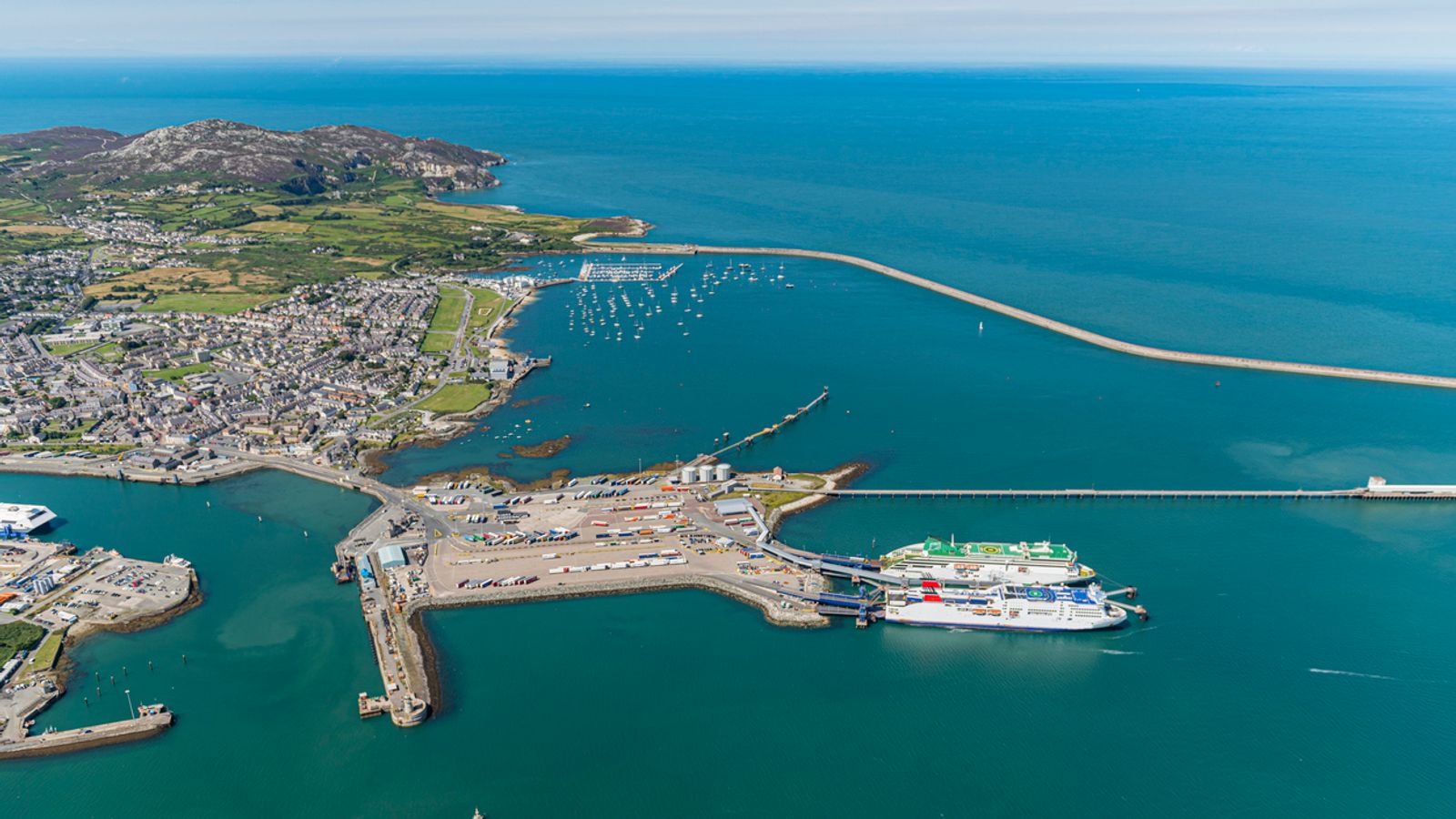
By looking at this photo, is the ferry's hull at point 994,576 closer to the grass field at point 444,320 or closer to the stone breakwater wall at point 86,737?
the stone breakwater wall at point 86,737

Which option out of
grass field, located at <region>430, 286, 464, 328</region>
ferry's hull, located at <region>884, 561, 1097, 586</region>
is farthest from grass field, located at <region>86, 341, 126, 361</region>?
ferry's hull, located at <region>884, 561, 1097, 586</region>

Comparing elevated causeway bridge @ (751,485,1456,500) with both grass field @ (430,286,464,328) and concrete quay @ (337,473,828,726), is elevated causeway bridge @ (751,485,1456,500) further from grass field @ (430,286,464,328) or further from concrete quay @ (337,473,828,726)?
grass field @ (430,286,464,328)

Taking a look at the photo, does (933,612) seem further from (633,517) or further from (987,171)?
(987,171)

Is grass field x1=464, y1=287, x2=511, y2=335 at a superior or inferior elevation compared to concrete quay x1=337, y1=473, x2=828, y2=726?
superior

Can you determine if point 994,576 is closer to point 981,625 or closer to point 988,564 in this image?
point 988,564

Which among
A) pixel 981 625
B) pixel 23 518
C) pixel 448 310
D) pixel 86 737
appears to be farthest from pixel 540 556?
pixel 448 310

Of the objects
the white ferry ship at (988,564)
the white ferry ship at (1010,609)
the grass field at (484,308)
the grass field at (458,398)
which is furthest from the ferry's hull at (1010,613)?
the grass field at (484,308)
